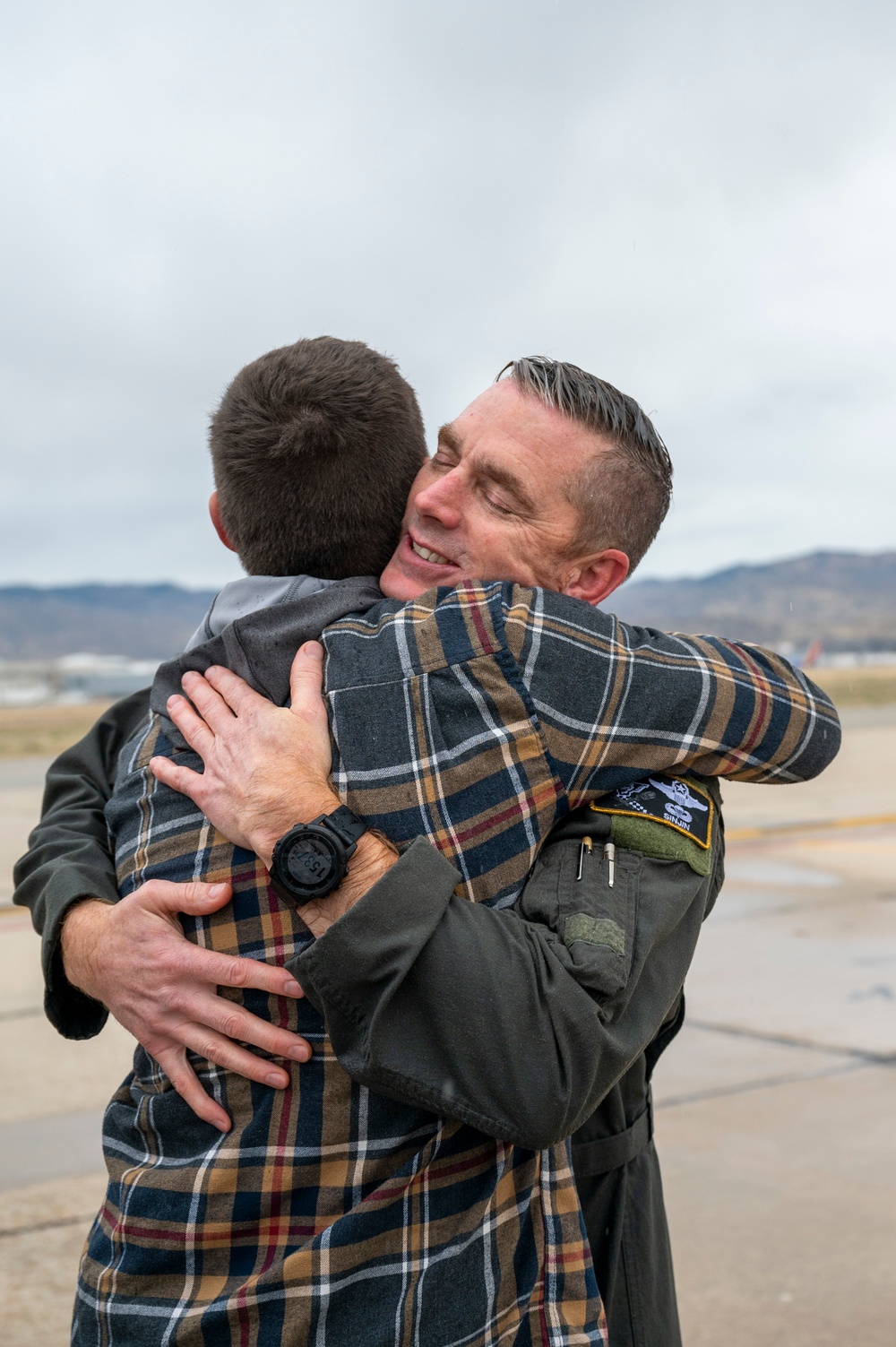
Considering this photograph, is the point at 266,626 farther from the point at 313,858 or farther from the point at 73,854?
the point at 73,854

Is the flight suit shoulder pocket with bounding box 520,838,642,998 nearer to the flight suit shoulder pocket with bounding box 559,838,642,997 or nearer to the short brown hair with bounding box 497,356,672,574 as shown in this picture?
the flight suit shoulder pocket with bounding box 559,838,642,997

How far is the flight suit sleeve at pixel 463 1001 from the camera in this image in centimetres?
123

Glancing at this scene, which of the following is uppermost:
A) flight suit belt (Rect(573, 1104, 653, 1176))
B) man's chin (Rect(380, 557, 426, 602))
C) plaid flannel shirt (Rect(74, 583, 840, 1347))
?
man's chin (Rect(380, 557, 426, 602))

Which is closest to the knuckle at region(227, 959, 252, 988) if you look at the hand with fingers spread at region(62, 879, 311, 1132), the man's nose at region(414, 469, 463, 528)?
the hand with fingers spread at region(62, 879, 311, 1132)

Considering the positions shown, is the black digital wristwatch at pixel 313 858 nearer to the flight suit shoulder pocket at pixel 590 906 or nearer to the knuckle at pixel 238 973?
the knuckle at pixel 238 973

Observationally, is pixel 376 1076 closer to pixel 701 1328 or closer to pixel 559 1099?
pixel 559 1099

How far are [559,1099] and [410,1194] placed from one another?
0.22m

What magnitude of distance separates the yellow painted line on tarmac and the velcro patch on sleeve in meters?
9.16

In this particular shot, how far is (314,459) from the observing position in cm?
154

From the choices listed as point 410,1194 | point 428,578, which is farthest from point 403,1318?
point 428,578

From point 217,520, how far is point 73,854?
0.54 metres

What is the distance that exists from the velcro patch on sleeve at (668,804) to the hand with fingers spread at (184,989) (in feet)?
1.43

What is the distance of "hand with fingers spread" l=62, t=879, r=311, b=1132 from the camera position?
4.40ft

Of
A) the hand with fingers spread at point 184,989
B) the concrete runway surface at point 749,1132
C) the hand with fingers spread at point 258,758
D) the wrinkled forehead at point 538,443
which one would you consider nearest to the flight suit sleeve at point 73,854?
the hand with fingers spread at point 184,989
